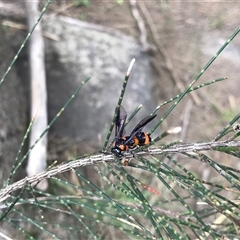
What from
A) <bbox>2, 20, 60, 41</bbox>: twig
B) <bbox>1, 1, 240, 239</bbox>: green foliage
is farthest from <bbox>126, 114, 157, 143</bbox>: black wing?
<bbox>2, 20, 60, 41</bbox>: twig

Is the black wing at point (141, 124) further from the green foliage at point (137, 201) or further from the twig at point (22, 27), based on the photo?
the twig at point (22, 27)

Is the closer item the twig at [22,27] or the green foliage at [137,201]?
the green foliage at [137,201]

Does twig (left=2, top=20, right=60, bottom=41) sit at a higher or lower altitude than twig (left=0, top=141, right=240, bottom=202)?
higher

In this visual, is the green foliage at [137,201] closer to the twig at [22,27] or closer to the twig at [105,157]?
the twig at [105,157]

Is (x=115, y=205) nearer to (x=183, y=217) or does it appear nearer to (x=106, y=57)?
(x=183, y=217)

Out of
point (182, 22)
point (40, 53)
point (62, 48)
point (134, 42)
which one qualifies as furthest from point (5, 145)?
point (182, 22)

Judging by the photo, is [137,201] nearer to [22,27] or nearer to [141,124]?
[141,124]

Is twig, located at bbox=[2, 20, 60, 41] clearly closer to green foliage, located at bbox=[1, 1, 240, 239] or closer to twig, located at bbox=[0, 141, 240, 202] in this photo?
green foliage, located at bbox=[1, 1, 240, 239]

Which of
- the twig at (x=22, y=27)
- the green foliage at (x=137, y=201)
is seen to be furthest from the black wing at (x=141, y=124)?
the twig at (x=22, y=27)

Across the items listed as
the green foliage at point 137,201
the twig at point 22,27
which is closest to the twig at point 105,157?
the green foliage at point 137,201

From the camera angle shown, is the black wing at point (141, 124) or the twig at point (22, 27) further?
the twig at point (22, 27)

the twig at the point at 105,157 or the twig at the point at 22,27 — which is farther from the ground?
the twig at the point at 22,27
